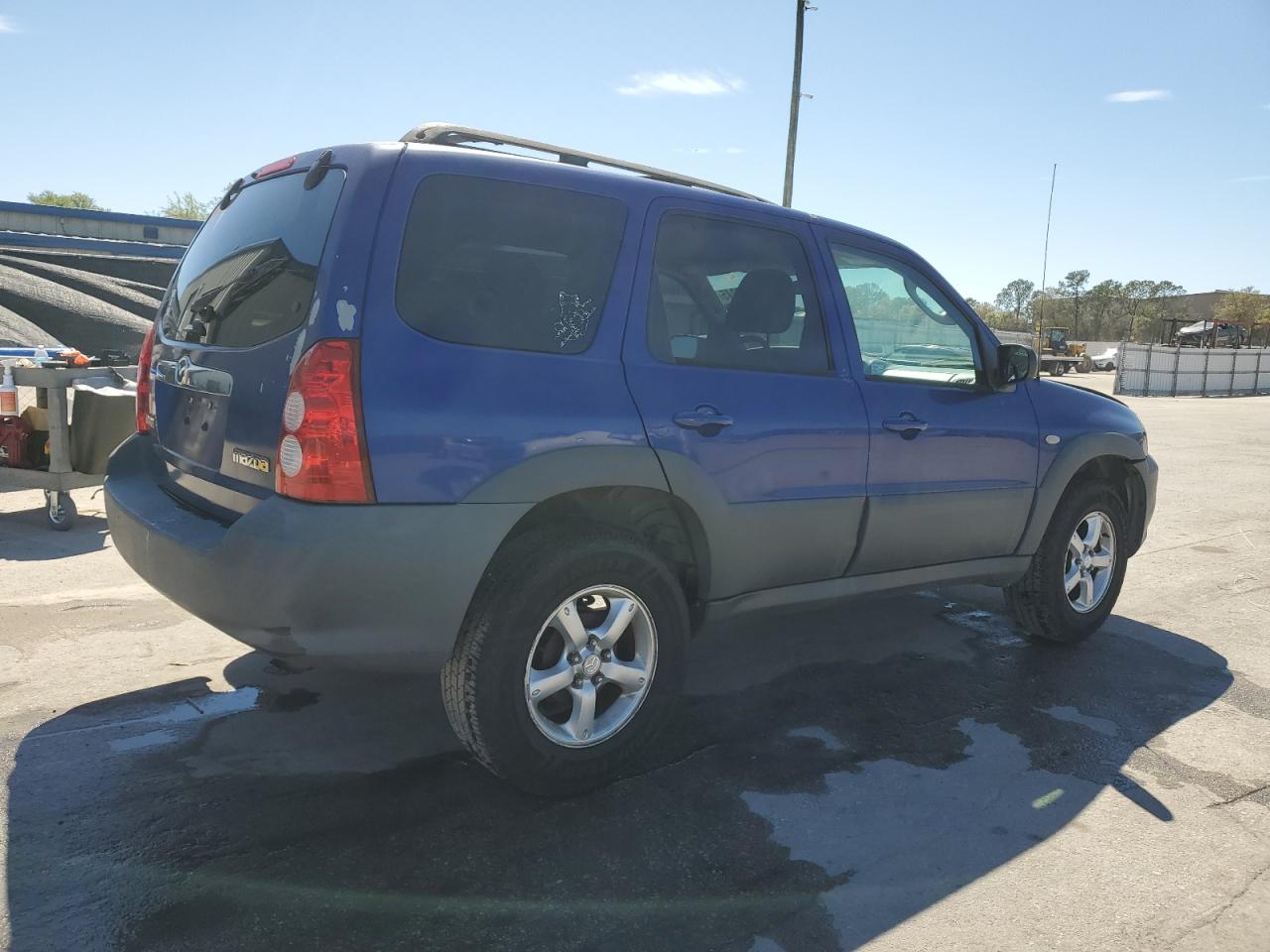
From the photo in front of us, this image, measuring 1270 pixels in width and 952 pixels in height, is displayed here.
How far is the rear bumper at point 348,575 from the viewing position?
8.26ft

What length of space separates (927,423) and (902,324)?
47 centimetres

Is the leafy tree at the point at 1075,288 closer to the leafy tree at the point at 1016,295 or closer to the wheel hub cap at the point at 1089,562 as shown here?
the leafy tree at the point at 1016,295

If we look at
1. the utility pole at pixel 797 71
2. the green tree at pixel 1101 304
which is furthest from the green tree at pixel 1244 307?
the utility pole at pixel 797 71

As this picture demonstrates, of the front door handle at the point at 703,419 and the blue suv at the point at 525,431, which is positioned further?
the front door handle at the point at 703,419

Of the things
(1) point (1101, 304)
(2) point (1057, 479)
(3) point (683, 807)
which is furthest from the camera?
(1) point (1101, 304)

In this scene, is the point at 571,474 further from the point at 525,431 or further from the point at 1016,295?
the point at 1016,295

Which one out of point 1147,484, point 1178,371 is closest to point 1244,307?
point 1178,371

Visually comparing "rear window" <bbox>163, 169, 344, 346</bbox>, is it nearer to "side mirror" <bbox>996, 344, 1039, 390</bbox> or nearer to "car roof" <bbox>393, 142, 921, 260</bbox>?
"car roof" <bbox>393, 142, 921, 260</bbox>

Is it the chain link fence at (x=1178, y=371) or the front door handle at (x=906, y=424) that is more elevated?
the chain link fence at (x=1178, y=371)

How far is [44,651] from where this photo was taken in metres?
3.98

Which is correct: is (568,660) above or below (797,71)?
below

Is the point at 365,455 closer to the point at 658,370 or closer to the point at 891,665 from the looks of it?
the point at 658,370

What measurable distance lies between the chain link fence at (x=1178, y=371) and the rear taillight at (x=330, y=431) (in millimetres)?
31680

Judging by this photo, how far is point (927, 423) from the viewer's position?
12.6 ft
